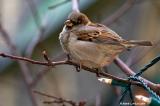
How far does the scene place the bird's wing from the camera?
2850mm

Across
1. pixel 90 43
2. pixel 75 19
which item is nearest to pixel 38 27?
pixel 75 19

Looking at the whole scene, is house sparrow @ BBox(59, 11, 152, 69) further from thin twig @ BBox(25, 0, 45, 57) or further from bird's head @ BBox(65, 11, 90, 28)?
thin twig @ BBox(25, 0, 45, 57)

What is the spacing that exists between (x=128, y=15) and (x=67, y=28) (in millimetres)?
3678

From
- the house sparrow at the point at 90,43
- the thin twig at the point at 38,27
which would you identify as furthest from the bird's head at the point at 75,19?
the thin twig at the point at 38,27

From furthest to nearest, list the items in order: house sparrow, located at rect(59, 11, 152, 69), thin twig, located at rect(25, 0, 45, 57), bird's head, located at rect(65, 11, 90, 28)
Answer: thin twig, located at rect(25, 0, 45, 57), bird's head, located at rect(65, 11, 90, 28), house sparrow, located at rect(59, 11, 152, 69)

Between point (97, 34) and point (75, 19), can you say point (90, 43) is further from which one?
point (75, 19)

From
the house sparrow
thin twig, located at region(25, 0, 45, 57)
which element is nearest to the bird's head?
the house sparrow

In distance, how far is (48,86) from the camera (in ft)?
19.9

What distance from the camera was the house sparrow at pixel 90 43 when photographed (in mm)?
2756

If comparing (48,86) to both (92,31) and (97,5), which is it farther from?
(92,31)

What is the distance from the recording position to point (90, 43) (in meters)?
2.85

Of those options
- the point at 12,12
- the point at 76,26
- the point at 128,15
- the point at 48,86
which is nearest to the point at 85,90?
the point at 48,86

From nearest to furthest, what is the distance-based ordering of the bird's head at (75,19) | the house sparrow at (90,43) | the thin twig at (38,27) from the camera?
the house sparrow at (90,43)
the bird's head at (75,19)
the thin twig at (38,27)

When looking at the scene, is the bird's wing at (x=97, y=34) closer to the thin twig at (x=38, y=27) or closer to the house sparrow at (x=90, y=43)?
the house sparrow at (x=90, y=43)
